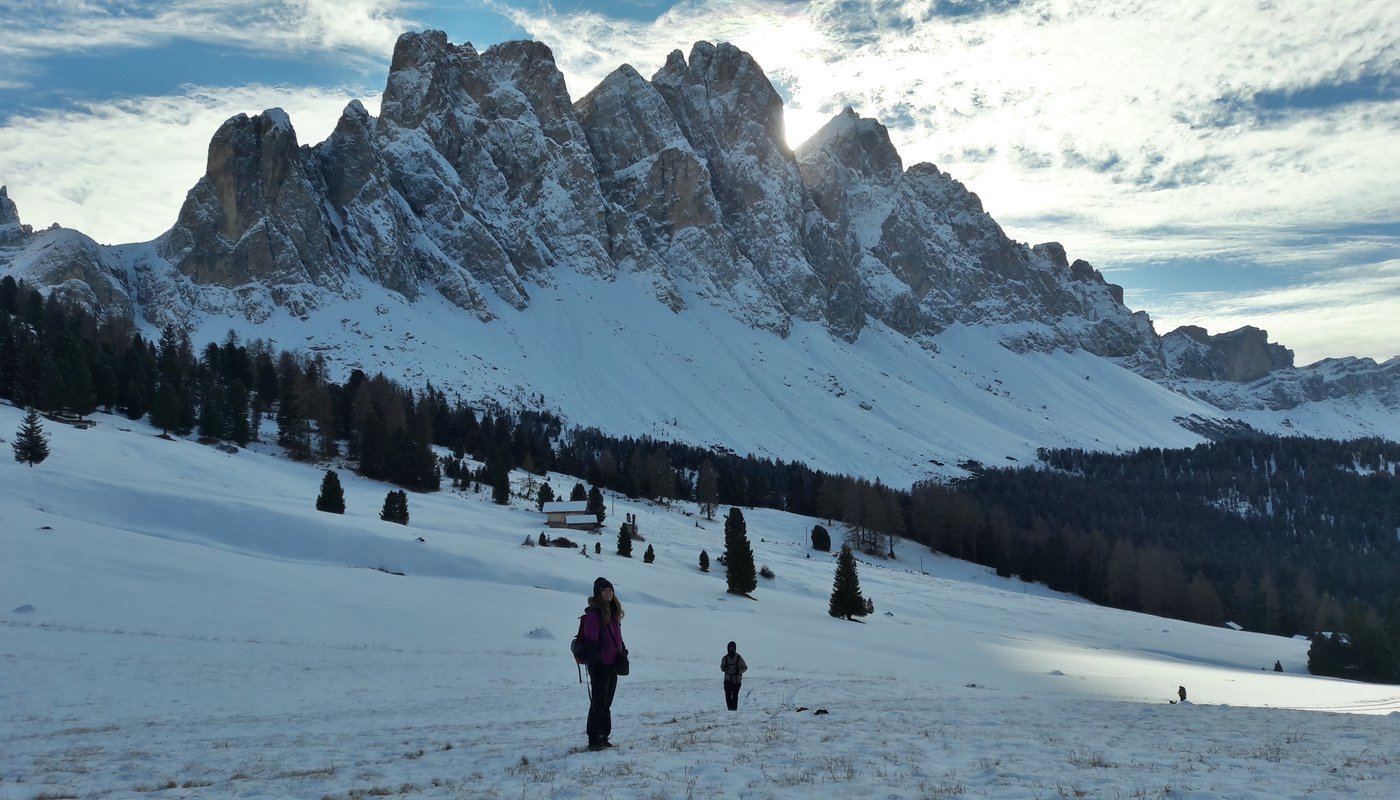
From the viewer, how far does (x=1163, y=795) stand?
8.26 meters

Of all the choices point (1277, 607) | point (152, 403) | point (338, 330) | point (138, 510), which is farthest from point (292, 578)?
point (338, 330)

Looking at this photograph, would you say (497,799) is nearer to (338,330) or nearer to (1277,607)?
(1277,607)

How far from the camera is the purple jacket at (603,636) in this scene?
11766 millimetres

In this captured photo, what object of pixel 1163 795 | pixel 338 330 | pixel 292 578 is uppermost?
pixel 338 330

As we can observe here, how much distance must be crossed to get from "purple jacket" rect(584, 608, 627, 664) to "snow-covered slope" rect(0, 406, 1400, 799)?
1.28 m

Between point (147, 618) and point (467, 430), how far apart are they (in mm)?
96371

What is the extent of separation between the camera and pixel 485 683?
71.6 ft

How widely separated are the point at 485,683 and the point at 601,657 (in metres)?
11.6

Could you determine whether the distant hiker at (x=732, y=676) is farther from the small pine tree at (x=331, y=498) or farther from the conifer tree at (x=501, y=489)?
the conifer tree at (x=501, y=489)

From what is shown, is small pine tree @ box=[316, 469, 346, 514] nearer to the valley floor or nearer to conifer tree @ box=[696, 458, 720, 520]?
the valley floor

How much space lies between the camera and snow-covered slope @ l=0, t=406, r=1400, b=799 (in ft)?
31.6

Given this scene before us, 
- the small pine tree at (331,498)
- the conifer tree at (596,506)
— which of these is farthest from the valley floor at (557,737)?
the conifer tree at (596,506)

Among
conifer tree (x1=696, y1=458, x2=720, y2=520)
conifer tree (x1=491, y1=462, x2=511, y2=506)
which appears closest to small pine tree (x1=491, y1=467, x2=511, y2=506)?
conifer tree (x1=491, y1=462, x2=511, y2=506)

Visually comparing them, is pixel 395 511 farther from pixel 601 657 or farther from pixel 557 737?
pixel 601 657
